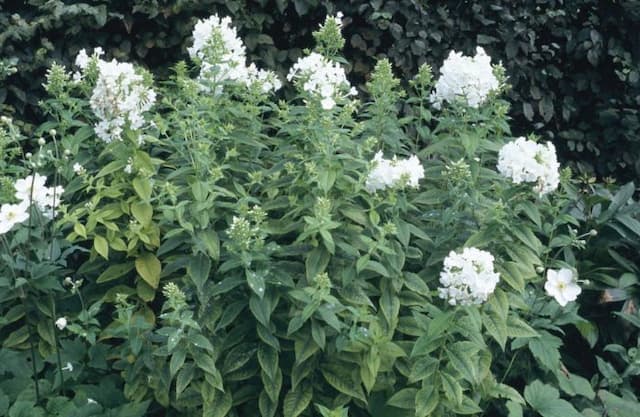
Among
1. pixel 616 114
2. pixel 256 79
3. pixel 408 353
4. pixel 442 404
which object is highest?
pixel 256 79

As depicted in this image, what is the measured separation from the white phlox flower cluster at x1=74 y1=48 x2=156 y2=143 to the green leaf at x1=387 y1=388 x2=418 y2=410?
4.86ft

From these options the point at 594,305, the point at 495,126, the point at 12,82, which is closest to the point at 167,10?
the point at 12,82

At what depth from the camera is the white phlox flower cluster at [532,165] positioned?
2.84 m

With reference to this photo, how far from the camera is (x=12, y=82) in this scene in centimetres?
477

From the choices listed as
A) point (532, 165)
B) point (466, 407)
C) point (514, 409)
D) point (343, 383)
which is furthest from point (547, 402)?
point (532, 165)

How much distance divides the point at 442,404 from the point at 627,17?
3.54 metres

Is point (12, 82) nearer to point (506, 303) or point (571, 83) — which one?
point (506, 303)

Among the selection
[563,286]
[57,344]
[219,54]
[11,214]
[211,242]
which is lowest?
[563,286]

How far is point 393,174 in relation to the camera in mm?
2836

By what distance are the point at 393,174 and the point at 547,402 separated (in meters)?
1.21

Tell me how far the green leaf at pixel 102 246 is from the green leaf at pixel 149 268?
0.47ft

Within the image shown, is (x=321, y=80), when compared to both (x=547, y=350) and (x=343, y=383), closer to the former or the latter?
(x=343, y=383)

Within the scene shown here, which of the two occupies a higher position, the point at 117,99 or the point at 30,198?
the point at 117,99

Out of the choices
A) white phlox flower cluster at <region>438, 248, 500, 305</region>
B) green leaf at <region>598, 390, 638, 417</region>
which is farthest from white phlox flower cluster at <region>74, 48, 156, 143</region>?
green leaf at <region>598, 390, 638, 417</region>
